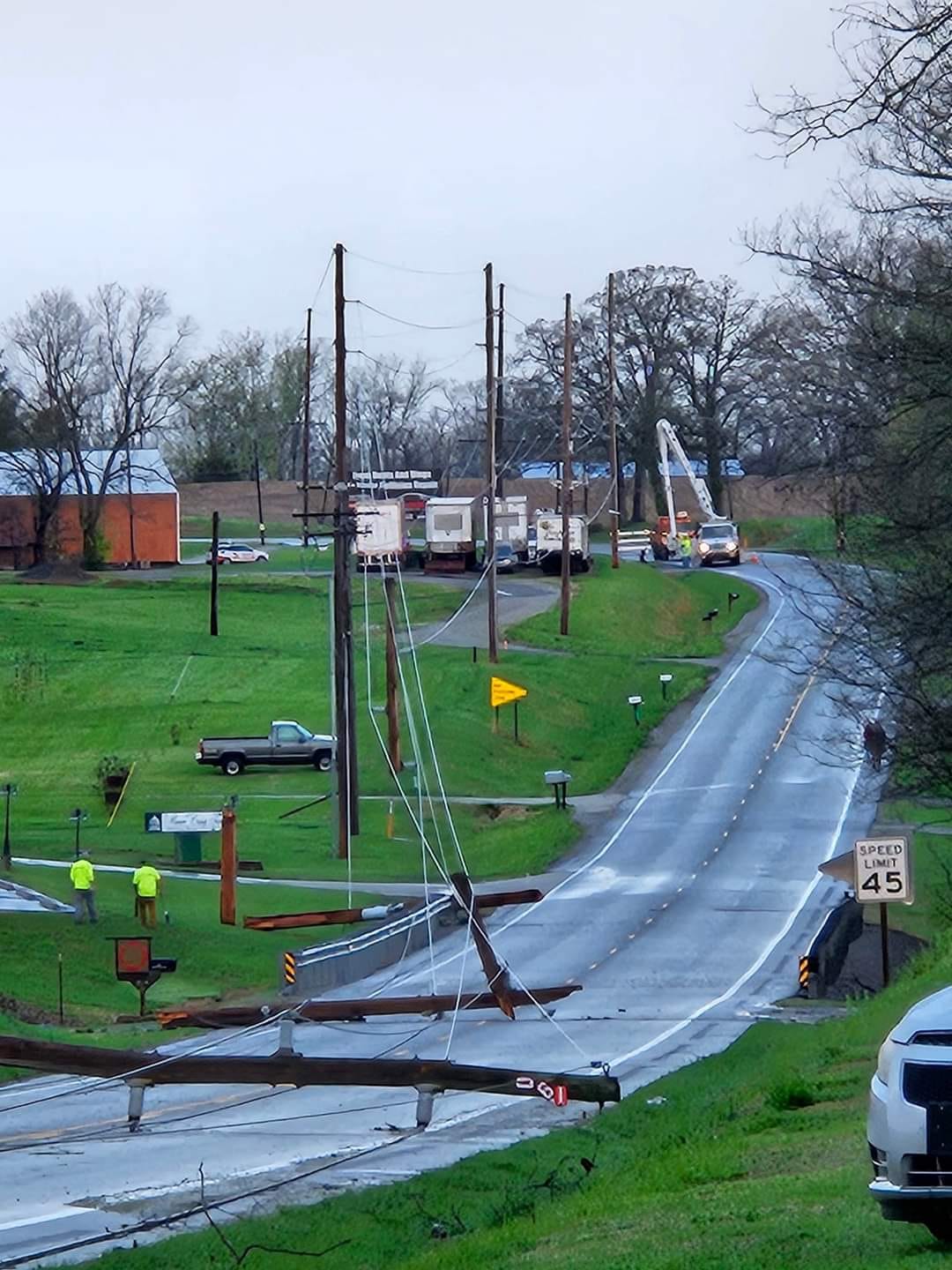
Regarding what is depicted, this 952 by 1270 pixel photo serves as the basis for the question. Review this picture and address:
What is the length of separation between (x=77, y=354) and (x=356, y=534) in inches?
2768

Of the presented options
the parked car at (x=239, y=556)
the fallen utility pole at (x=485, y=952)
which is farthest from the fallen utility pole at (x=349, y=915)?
the parked car at (x=239, y=556)

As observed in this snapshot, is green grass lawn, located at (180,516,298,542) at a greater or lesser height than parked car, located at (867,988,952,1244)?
greater

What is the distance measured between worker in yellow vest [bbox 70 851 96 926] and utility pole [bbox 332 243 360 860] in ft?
23.4

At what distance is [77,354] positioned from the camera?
103375 mm

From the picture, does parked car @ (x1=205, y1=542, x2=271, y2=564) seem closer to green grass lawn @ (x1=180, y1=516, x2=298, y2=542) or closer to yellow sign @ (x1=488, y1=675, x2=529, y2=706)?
green grass lawn @ (x1=180, y1=516, x2=298, y2=542)

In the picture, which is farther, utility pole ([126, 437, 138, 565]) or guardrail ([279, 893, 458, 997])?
utility pole ([126, 437, 138, 565])

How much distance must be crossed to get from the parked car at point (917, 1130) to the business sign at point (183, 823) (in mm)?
26983

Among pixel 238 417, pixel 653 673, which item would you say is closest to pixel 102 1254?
pixel 653 673

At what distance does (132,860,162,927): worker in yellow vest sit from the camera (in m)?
29.7

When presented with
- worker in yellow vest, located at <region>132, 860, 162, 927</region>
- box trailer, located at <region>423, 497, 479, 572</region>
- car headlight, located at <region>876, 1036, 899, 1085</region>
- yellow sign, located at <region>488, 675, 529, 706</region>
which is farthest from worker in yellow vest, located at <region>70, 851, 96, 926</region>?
box trailer, located at <region>423, 497, 479, 572</region>

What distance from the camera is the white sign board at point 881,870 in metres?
25.4

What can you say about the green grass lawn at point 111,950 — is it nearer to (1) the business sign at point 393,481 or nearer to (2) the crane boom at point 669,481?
(1) the business sign at point 393,481

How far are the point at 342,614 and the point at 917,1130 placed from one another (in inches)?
1231

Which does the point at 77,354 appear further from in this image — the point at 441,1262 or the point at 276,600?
the point at 441,1262
